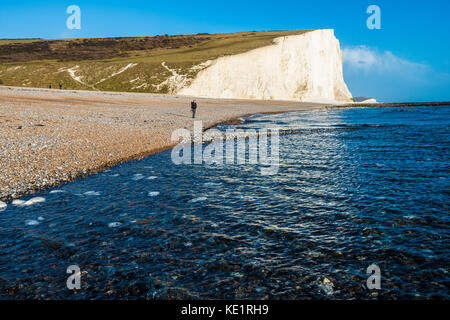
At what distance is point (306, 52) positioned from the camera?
9600cm

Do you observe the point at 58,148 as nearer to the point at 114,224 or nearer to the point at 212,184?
the point at 212,184

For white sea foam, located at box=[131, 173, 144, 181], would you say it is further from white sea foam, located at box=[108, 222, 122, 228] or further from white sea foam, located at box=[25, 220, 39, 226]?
→ white sea foam, located at box=[25, 220, 39, 226]

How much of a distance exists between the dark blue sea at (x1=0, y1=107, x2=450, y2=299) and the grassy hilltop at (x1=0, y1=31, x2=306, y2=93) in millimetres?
76723

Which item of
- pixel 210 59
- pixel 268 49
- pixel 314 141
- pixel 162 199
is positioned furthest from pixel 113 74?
pixel 162 199

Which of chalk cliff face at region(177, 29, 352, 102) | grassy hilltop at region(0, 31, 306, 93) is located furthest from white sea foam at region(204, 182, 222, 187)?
grassy hilltop at region(0, 31, 306, 93)

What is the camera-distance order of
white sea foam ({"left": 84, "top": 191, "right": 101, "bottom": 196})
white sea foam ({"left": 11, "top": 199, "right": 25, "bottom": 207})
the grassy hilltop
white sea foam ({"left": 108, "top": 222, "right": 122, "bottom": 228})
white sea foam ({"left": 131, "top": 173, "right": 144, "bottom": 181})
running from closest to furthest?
white sea foam ({"left": 108, "top": 222, "right": 122, "bottom": 228}) → white sea foam ({"left": 11, "top": 199, "right": 25, "bottom": 207}) → white sea foam ({"left": 84, "top": 191, "right": 101, "bottom": 196}) → white sea foam ({"left": 131, "top": 173, "right": 144, "bottom": 181}) → the grassy hilltop

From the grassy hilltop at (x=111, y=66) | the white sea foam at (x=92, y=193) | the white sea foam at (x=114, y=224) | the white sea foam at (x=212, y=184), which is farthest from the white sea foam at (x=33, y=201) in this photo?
the grassy hilltop at (x=111, y=66)

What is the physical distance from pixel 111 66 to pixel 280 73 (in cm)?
5253

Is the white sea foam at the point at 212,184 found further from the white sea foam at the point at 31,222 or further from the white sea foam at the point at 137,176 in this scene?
the white sea foam at the point at 31,222

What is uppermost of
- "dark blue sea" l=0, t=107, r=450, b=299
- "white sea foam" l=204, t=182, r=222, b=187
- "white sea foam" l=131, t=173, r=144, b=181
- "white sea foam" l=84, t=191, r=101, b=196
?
"white sea foam" l=131, t=173, r=144, b=181

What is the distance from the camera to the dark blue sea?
5.13 meters

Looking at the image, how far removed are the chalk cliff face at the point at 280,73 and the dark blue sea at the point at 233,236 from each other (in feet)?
247

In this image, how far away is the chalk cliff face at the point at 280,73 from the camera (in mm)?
87188

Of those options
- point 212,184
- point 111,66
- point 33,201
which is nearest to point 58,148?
point 33,201
